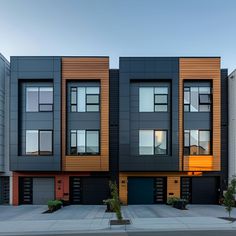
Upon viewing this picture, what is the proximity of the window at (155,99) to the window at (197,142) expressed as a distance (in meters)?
2.61

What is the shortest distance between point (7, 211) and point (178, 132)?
1277cm

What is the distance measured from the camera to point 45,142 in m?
17.6

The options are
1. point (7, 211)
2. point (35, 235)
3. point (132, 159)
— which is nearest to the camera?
point (35, 235)

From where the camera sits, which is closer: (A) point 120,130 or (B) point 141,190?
(A) point 120,130

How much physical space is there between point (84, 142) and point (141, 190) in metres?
5.63

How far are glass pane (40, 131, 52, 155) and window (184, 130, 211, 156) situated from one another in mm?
9989

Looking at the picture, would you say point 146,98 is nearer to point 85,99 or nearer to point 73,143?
point 85,99

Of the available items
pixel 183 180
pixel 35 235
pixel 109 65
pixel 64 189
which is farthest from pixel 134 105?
pixel 35 235

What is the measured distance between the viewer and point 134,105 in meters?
17.8

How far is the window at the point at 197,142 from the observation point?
57.7ft

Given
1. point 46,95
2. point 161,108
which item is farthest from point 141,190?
point 46,95

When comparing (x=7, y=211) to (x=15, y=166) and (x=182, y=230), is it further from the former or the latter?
(x=182, y=230)

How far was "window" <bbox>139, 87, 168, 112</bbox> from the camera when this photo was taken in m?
17.9

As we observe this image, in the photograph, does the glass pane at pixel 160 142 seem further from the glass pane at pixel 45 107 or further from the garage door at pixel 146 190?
the glass pane at pixel 45 107
